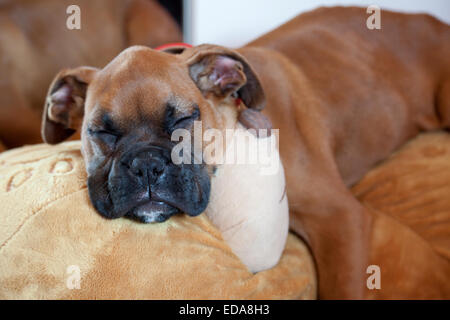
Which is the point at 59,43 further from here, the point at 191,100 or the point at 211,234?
the point at 211,234

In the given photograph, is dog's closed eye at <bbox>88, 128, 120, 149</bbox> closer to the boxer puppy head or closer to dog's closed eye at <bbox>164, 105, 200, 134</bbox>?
the boxer puppy head

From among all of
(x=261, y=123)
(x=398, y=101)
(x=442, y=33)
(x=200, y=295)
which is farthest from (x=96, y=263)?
(x=442, y=33)

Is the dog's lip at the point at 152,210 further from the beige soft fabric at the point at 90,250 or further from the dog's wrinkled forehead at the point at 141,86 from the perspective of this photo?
the dog's wrinkled forehead at the point at 141,86

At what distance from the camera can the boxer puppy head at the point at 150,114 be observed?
1.32 meters

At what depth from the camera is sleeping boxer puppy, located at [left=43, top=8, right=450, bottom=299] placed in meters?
1.37

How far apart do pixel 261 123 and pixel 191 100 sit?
0.83 feet

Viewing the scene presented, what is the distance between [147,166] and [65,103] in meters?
0.57

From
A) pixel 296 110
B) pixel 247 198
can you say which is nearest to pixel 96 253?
pixel 247 198

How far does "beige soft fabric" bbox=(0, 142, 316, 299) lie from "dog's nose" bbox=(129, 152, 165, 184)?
0.14m

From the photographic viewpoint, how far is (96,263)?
1.22 metres

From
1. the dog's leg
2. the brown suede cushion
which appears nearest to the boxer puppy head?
the dog's leg

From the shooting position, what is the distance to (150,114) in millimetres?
1393
